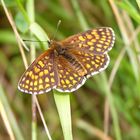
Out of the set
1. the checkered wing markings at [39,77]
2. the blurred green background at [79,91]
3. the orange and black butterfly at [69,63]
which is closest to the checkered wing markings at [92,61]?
the orange and black butterfly at [69,63]

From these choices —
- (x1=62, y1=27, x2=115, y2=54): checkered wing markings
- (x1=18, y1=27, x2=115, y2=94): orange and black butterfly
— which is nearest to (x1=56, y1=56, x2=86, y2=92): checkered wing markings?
(x1=18, y1=27, x2=115, y2=94): orange and black butterfly

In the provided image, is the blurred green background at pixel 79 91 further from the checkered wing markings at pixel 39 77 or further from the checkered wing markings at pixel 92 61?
the checkered wing markings at pixel 39 77

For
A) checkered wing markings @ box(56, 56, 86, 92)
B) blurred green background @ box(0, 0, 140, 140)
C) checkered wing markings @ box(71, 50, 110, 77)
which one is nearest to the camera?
checkered wing markings @ box(56, 56, 86, 92)

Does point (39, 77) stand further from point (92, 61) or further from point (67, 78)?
point (92, 61)

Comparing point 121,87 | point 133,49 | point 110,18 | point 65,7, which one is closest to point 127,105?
point 121,87

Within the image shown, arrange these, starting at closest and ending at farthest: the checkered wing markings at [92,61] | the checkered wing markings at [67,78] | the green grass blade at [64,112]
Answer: the green grass blade at [64,112] → the checkered wing markings at [67,78] → the checkered wing markings at [92,61]

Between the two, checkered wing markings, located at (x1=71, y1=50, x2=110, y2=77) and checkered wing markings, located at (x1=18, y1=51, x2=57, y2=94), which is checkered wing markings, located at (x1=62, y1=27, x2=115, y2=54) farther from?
checkered wing markings, located at (x1=18, y1=51, x2=57, y2=94)

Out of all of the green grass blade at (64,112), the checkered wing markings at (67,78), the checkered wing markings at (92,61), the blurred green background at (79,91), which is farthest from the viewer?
the blurred green background at (79,91)

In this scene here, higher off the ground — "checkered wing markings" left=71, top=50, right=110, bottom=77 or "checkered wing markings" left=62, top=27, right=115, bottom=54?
"checkered wing markings" left=62, top=27, right=115, bottom=54
